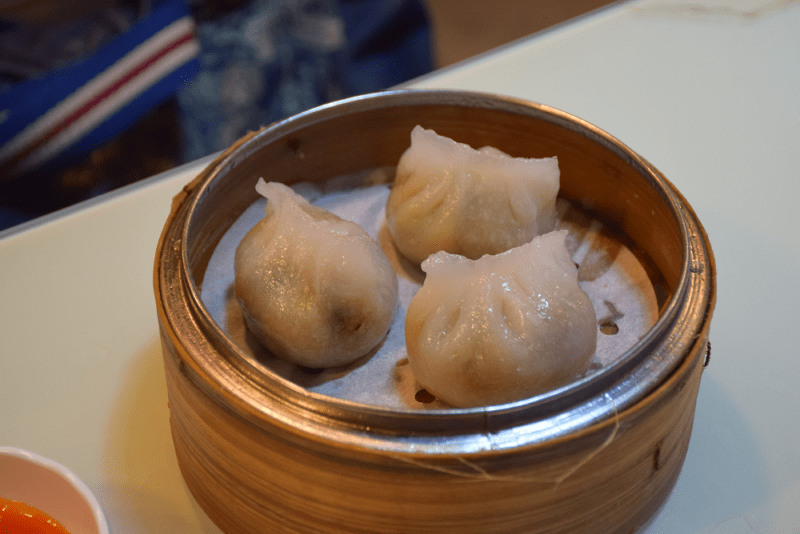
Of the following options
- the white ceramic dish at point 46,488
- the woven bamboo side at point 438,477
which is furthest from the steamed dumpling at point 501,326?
the white ceramic dish at point 46,488

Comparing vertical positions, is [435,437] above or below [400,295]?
above

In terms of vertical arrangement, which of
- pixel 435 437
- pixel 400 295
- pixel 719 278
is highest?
pixel 435 437

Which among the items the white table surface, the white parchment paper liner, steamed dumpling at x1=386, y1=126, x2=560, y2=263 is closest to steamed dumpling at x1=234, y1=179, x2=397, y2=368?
the white parchment paper liner

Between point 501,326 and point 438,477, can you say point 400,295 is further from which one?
point 438,477

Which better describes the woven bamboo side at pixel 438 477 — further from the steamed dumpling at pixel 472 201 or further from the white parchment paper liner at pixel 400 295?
the steamed dumpling at pixel 472 201

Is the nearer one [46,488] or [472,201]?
[46,488]

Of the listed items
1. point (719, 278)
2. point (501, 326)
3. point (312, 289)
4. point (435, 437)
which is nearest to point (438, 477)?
point (435, 437)

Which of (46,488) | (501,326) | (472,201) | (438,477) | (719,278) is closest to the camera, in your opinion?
(438,477)
